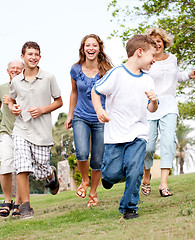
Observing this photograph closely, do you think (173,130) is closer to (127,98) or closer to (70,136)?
(127,98)

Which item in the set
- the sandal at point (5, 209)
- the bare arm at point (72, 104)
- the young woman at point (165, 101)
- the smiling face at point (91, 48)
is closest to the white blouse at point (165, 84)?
the young woman at point (165, 101)

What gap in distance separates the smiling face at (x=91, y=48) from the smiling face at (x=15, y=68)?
1.27m

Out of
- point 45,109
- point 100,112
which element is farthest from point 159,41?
point 100,112

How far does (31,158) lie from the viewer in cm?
644

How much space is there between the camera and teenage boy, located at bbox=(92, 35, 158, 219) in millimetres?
4828

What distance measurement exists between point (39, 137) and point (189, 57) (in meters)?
8.35

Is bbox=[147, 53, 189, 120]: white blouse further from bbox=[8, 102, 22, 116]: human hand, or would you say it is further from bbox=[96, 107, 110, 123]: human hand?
bbox=[96, 107, 110, 123]: human hand

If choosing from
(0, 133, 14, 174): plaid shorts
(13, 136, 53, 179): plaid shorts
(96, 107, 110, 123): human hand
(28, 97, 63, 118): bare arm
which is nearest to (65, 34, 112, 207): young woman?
(28, 97, 63, 118): bare arm

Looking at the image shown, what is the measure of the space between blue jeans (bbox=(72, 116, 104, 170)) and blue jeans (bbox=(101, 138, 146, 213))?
1341 millimetres

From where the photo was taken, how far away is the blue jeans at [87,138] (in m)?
6.34

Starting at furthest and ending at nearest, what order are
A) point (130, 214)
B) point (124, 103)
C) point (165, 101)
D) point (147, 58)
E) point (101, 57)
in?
point (165, 101) → point (101, 57) → point (147, 58) → point (124, 103) → point (130, 214)

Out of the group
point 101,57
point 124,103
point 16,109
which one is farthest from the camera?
point 101,57

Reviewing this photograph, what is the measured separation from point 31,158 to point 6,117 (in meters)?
1.00

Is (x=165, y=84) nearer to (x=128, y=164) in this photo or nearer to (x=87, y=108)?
(x=87, y=108)
